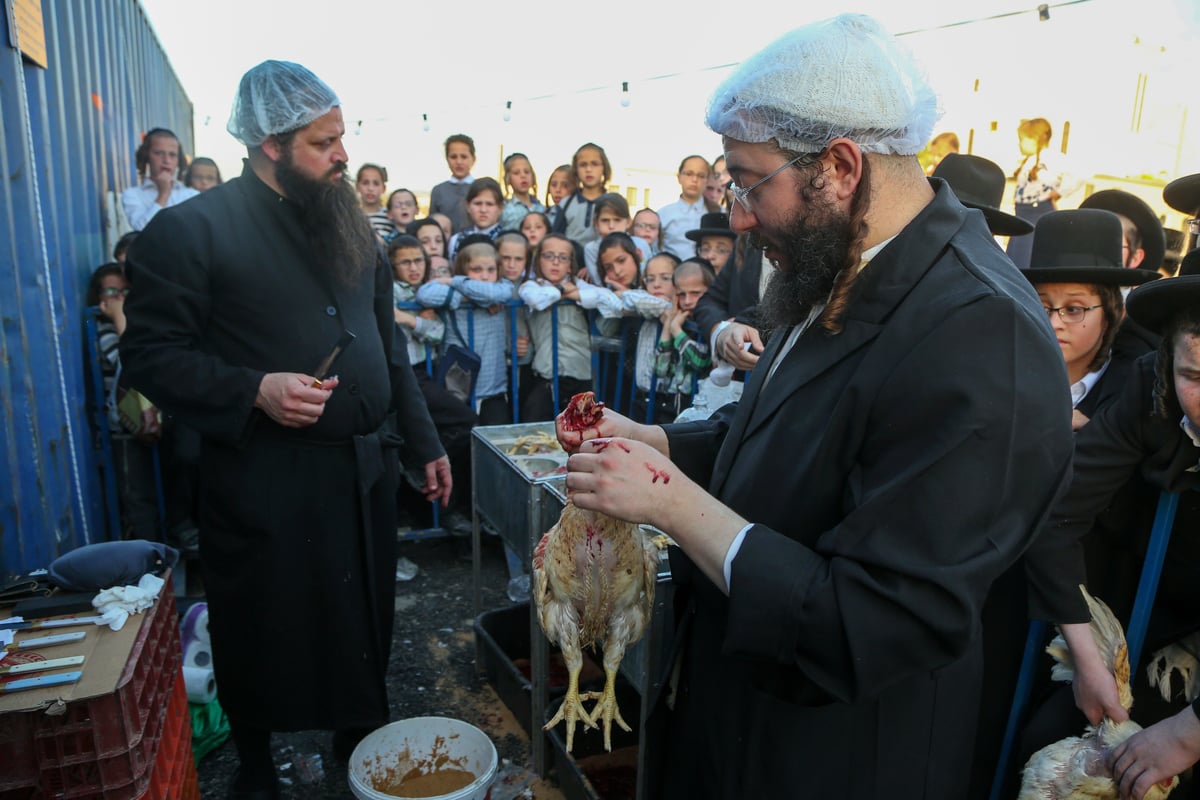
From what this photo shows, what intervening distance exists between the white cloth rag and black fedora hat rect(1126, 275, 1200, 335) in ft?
9.73

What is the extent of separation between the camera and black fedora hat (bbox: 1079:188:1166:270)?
10.6 ft

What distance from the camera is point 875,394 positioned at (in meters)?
1.29

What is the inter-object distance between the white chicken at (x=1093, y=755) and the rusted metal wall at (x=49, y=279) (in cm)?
394

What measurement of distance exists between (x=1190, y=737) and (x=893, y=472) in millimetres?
1192

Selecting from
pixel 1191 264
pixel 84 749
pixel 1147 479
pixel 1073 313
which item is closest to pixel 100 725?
pixel 84 749

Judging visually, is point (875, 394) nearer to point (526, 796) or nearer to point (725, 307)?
point (526, 796)

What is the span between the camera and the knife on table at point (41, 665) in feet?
6.12

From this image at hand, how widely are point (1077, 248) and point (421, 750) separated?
10.1 feet

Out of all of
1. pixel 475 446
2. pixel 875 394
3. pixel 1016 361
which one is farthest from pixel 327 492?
pixel 1016 361

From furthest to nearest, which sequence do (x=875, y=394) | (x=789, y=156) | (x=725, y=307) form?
(x=725, y=307)
(x=789, y=156)
(x=875, y=394)

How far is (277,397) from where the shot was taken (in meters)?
2.49

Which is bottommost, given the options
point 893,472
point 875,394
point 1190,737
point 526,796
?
point 526,796

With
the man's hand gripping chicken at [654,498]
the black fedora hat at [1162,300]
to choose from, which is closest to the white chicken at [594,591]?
the man's hand gripping chicken at [654,498]

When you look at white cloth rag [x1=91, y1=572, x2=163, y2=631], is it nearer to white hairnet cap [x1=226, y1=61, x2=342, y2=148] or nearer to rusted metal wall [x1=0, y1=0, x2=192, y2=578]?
rusted metal wall [x1=0, y1=0, x2=192, y2=578]
